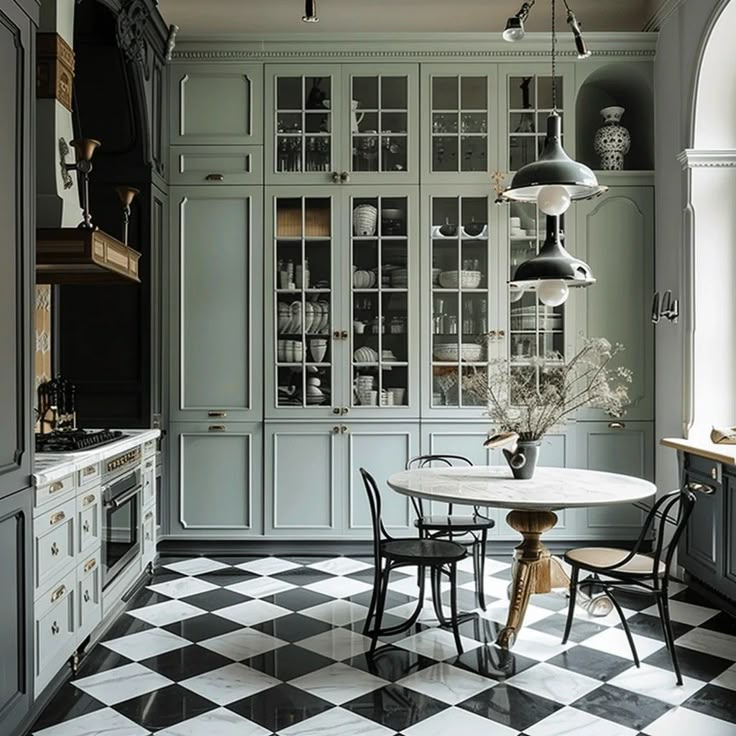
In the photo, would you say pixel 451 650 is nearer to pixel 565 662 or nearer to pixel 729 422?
pixel 565 662

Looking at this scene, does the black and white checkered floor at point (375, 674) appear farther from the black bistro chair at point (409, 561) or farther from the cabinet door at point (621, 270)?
the cabinet door at point (621, 270)

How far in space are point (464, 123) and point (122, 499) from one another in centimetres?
315

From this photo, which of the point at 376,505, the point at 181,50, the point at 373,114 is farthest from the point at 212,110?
the point at 376,505

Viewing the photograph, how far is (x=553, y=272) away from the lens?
3.46 meters

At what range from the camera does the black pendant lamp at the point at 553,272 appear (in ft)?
11.3

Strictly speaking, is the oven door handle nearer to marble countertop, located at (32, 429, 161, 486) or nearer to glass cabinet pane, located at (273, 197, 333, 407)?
marble countertop, located at (32, 429, 161, 486)

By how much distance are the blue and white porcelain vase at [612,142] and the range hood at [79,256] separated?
3106 mm

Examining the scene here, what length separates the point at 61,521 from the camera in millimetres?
3051

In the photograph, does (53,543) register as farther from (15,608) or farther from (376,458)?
(376,458)

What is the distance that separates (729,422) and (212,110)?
3661mm

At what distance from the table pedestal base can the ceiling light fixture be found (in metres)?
1.33

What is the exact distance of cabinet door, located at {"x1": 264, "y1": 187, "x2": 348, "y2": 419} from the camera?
527 cm

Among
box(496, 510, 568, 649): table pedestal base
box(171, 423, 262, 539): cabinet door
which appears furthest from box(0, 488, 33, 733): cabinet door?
box(171, 423, 262, 539): cabinet door

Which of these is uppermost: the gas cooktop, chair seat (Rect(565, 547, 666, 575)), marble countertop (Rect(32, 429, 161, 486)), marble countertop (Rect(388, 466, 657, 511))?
the gas cooktop
